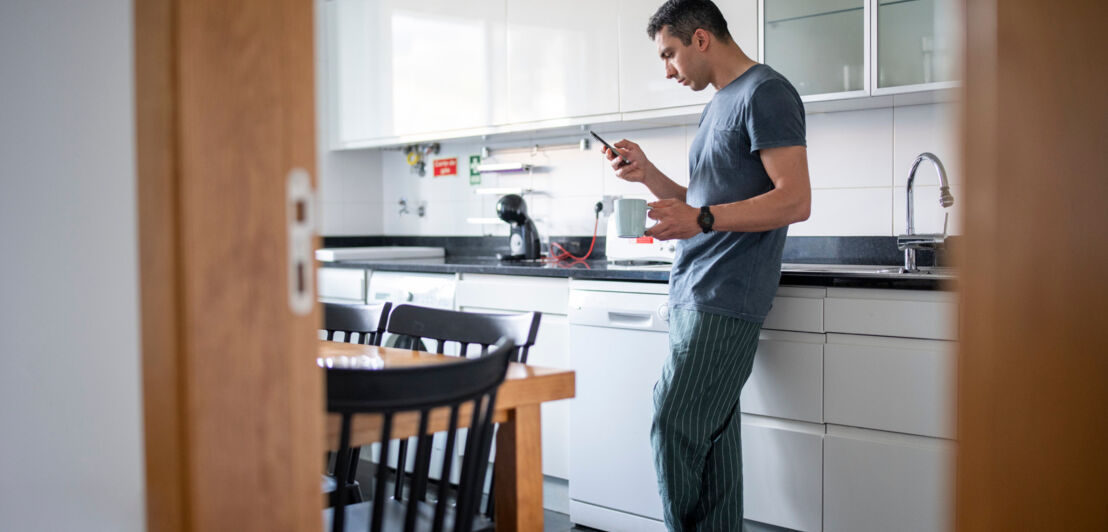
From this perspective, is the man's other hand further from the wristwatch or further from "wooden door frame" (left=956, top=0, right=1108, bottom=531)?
"wooden door frame" (left=956, top=0, right=1108, bottom=531)

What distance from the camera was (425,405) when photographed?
1252mm

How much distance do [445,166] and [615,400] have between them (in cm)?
197

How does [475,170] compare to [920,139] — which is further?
[475,170]

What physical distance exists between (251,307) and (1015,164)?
81 cm

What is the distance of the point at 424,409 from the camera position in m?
1.26

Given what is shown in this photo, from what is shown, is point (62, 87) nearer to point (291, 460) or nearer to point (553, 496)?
point (291, 460)

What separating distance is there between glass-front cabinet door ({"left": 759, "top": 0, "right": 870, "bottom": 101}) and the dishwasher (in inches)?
32.5

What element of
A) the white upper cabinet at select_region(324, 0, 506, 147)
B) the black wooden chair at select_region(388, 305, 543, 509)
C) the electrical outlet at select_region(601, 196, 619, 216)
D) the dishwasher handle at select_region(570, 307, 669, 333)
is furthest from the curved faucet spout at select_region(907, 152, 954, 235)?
the white upper cabinet at select_region(324, 0, 506, 147)

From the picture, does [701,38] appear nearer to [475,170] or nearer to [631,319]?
[631,319]

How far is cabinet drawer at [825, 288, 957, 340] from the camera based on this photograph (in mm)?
2246

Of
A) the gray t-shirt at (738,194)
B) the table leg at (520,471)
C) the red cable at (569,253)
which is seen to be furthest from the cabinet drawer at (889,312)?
the red cable at (569,253)

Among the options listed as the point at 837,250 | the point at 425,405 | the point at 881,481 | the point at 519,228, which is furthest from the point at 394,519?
the point at 519,228

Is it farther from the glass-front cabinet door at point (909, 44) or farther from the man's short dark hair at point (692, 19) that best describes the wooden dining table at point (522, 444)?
the glass-front cabinet door at point (909, 44)

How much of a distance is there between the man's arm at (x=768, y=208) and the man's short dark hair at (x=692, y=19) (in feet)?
1.25
